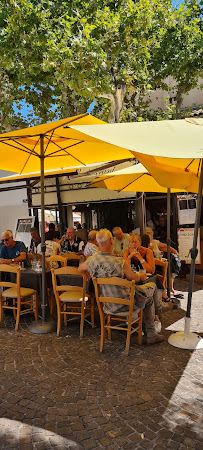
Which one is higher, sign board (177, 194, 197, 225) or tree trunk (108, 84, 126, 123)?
tree trunk (108, 84, 126, 123)

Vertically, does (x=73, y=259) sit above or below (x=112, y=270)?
below

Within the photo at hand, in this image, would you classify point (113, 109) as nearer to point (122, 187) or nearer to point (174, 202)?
point (174, 202)

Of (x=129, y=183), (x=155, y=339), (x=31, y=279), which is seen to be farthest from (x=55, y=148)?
(x=155, y=339)

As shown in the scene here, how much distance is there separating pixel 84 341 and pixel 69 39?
26.3ft

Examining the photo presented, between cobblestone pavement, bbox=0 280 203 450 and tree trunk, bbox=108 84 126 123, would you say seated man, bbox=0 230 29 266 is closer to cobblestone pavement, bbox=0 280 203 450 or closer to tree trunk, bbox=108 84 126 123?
cobblestone pavement, bbox=0 280 203 450

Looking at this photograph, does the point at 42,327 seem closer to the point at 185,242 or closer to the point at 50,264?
the point at 50,264

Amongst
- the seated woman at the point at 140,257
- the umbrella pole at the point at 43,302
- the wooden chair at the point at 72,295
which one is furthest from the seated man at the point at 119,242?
the umbrella pole at the point at 43,302

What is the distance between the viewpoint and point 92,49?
903 centimetres

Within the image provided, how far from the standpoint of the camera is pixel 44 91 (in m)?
11.5

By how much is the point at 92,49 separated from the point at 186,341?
804 cm

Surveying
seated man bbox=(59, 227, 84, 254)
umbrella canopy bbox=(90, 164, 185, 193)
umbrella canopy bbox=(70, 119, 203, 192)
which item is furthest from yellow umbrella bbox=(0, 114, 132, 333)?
seated man bbox=(59, 227, 84, 254)

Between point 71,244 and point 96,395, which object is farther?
point 71,244

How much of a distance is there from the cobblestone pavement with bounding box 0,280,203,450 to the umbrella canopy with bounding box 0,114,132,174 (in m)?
2.60

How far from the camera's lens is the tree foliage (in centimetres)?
902
